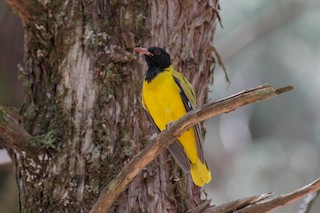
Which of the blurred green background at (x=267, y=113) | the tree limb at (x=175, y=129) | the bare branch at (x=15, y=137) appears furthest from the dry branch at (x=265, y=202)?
the blurred green background at (x=267, y=113)

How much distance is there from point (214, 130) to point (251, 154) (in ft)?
2.67

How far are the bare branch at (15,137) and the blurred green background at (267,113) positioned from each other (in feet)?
27.2

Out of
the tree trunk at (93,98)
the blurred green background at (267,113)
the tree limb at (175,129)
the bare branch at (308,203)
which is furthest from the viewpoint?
the blurred green background at (267,113)

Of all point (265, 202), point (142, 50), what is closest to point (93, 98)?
point (142, 50)

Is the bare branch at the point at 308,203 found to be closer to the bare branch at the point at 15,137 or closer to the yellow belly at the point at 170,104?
the yellow belly at the point at 170,104

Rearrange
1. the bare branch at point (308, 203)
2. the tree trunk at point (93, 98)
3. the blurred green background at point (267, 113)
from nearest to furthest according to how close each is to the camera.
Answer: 1. the bare branch at point (308, 203)
2. the tree trunk at point (93, 98)
3. the blurred green background at point (267, 113)

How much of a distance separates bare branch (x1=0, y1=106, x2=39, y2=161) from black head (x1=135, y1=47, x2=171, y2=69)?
83 cm

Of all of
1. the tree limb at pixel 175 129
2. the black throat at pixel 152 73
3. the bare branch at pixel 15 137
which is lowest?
the tree limb at pixel 175 129

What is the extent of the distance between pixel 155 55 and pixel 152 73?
21 centimetres

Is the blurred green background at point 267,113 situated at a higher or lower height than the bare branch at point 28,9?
higher

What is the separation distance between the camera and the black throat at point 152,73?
14.8ft

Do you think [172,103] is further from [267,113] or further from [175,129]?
[267,113]

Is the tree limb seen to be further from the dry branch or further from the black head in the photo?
the black head

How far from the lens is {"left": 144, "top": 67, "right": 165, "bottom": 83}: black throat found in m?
4.52
